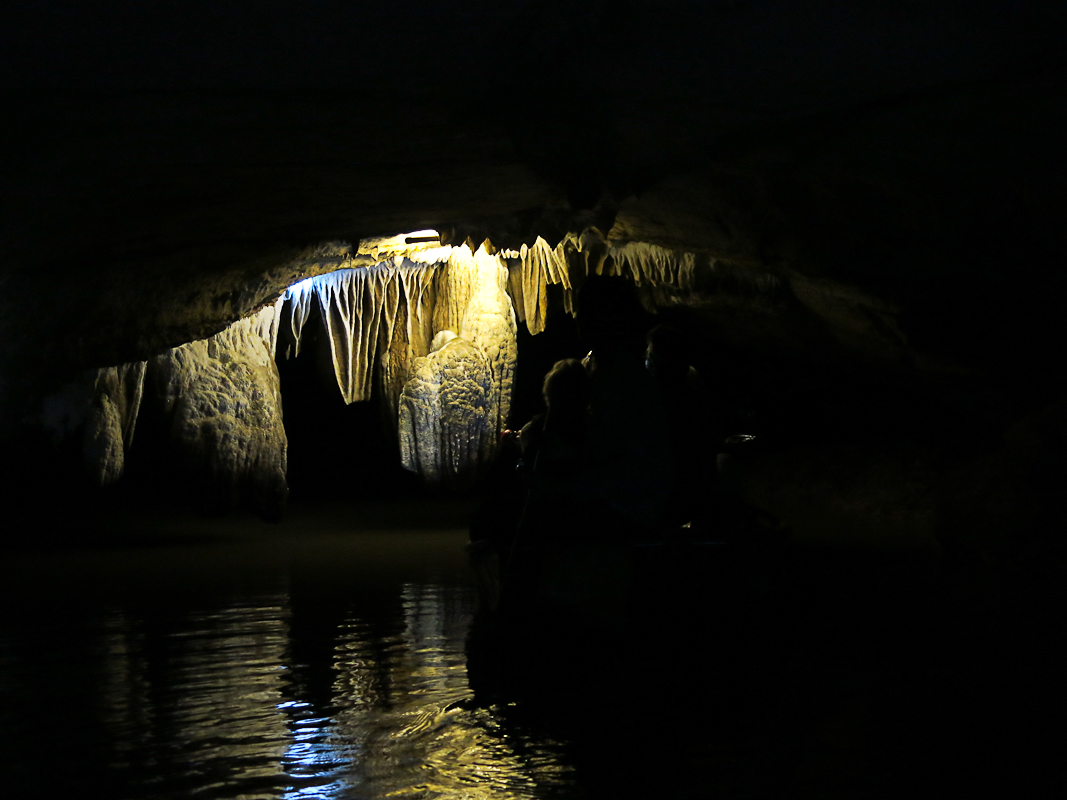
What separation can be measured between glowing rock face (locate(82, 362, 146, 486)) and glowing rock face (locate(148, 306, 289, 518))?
1.23 ft

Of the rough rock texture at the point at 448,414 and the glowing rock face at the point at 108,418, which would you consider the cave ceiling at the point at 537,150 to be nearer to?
the glowing rock face at the point at 108,418

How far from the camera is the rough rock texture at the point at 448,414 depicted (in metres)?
8.50

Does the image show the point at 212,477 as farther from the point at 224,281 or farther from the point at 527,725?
the point at 527,725

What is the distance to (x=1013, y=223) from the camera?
16.1 ft

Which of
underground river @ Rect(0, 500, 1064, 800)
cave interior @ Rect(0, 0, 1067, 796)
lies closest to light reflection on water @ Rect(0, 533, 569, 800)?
underground river @ Rect(0, 500, 1064, 800)

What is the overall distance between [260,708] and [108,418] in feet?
17.5

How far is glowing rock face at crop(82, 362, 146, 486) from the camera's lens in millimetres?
7457

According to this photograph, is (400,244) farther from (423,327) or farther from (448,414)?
(423,327)

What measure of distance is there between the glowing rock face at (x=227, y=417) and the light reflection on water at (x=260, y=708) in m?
3.57

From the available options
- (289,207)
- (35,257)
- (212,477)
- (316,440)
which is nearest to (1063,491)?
(289,207)

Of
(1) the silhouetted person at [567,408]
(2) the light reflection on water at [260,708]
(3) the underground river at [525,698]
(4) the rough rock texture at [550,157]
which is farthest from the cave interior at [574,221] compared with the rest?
(2) the light reflection on water at [260,708]

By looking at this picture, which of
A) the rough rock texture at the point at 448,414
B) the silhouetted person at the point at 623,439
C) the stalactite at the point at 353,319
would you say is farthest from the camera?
the stalactite at the point at 353,319

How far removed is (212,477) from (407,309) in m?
2.21

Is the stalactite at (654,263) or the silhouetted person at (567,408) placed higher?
the stalactite at (654,263)
